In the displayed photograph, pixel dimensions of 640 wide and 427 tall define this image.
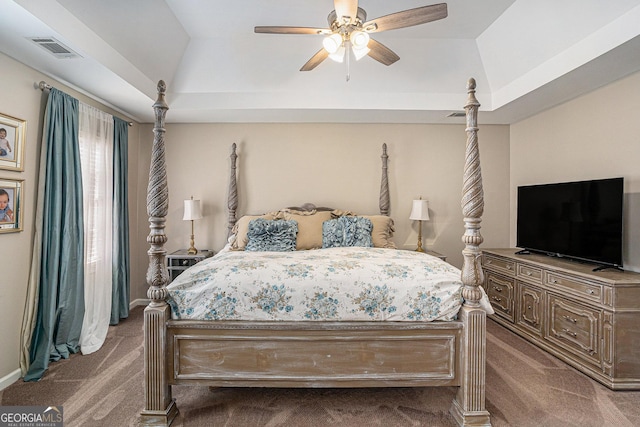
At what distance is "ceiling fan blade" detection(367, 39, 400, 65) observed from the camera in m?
2.29

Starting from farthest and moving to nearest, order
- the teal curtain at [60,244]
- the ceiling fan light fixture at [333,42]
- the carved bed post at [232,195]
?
the carved bed post at [232,195]
the teal curtain at [60,244]
the ceiling fan light fixture at [333,42]

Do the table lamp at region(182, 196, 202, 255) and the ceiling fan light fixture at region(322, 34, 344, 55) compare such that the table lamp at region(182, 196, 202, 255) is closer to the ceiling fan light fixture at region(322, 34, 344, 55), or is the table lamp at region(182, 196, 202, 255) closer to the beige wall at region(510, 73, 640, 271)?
the ceiling fan light fixture at region(322, 34, 344, 55)

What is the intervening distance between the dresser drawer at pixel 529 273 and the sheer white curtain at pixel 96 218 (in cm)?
435

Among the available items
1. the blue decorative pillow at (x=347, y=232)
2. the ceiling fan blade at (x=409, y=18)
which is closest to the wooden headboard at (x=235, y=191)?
the blue decorative pillow at (x=347, y=232)

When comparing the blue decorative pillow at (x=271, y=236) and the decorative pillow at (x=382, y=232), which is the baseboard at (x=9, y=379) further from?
the decorative pillow at (x=382, y=232)

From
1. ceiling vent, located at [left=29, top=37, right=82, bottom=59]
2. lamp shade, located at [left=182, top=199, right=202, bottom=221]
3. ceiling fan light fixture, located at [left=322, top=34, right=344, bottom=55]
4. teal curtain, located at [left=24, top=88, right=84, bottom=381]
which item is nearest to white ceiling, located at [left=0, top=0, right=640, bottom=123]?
ceiling vent, located at [left=29, top=37, right=82, bottom=59]

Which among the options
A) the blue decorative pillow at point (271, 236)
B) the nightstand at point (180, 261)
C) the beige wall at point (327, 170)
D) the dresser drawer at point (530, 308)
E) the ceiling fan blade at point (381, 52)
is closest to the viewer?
the ceiling fan blade at point (381, 52)

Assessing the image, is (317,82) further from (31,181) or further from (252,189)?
(31,181)

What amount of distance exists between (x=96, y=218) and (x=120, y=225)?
37cm

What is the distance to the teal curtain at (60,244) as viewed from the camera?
8.46ft

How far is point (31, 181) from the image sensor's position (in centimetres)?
257

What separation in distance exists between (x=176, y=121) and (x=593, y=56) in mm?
4397

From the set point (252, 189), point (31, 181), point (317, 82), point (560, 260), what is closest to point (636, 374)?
point (560, 260)

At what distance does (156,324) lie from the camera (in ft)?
6.45
